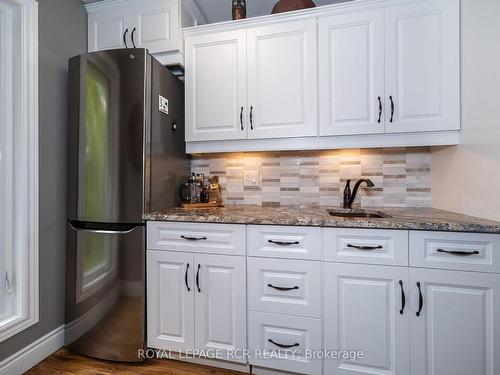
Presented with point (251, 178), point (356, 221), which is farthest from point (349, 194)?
point (251, 178)

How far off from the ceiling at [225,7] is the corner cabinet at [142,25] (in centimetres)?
13

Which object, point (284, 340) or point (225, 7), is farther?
point (225, 7)

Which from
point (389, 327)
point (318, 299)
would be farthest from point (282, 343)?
point (389, 327)

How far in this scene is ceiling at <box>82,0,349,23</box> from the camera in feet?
6.61

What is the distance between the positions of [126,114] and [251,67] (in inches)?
35.1

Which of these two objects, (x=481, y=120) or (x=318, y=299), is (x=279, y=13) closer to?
(x=481, y=120)

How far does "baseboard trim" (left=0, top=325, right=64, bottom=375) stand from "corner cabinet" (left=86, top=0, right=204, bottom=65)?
2040 mm

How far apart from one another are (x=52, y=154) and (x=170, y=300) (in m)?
1.23

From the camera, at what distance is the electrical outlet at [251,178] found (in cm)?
214

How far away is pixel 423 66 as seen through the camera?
1560 millimetres

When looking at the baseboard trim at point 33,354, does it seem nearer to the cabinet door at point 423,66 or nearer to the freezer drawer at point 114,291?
the freezer drawer at point 114,291

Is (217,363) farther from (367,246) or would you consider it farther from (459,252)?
(459,252)

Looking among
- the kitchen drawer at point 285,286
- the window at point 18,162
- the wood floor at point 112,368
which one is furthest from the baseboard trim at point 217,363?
the window at point 18,162

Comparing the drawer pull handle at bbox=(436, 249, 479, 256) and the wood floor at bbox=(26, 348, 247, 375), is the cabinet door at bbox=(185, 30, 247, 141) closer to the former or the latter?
the drawer pull handle at bbox=(436, 249, 479, 256)
